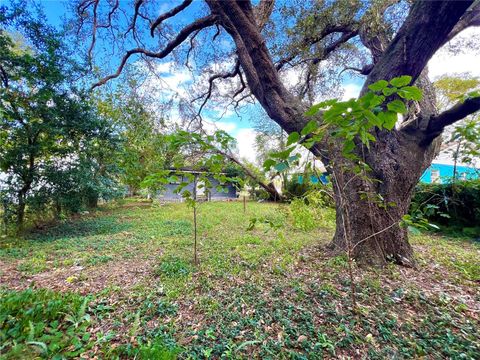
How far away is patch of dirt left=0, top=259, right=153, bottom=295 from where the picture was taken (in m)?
2.15

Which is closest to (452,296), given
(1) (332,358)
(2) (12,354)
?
(1) (332,358)

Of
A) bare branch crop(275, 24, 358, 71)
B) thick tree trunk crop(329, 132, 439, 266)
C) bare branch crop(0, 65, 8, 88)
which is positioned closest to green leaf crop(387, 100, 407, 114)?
thick tree trunk crop(329, 132, 439, 266)

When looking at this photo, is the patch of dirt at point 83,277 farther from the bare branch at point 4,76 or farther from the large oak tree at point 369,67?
the bare branch at point 4,76

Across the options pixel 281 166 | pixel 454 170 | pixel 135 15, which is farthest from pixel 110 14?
pixel 454 170

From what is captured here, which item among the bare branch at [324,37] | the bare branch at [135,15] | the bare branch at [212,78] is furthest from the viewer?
the bare branch at [212,78]

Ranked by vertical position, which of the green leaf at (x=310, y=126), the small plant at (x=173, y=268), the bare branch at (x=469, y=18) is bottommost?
the small plant at (x=173, y=268)

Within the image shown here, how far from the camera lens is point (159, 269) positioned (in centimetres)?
254

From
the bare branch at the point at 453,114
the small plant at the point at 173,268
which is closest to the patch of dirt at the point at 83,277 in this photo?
the small plant at the point at 173,268

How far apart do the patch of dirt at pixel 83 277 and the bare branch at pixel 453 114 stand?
3.77 meters

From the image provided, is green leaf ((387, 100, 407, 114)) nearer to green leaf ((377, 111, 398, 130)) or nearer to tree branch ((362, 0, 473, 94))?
green leaf ((377, 111, 398, 130))

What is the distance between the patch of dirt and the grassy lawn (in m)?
0.02

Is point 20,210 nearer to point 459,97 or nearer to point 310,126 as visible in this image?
point 310,126

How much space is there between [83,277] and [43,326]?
1100 millimetres

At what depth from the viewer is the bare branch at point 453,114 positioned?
1806mm
